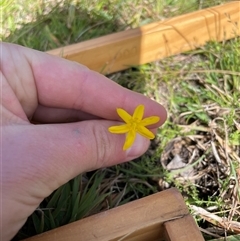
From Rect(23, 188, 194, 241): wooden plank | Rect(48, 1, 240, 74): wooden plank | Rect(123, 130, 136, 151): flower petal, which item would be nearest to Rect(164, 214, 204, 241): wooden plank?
Rect(23, 188, 194, 241): wooden plank

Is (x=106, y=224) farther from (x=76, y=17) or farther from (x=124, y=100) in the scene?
(x=76, y=17)

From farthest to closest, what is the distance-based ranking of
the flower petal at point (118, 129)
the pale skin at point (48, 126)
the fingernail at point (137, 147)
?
the fingernail at point (137, 147)
the flower petal at point (118, 129)
the pale skin at point (48, 126)

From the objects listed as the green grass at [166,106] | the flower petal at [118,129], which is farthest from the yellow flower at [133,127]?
the green grass at [166,106]

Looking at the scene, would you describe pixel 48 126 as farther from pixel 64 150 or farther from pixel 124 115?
pixel 124 115

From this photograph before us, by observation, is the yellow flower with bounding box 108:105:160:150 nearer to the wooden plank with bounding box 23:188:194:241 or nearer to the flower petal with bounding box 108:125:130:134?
the flower petal with bounding box 108:125:130:134

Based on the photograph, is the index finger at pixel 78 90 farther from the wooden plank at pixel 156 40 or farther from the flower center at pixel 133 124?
the wooden plank at pixel 156 40

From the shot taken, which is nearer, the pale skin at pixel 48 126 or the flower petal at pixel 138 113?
the pale skin at pixel 48 126
